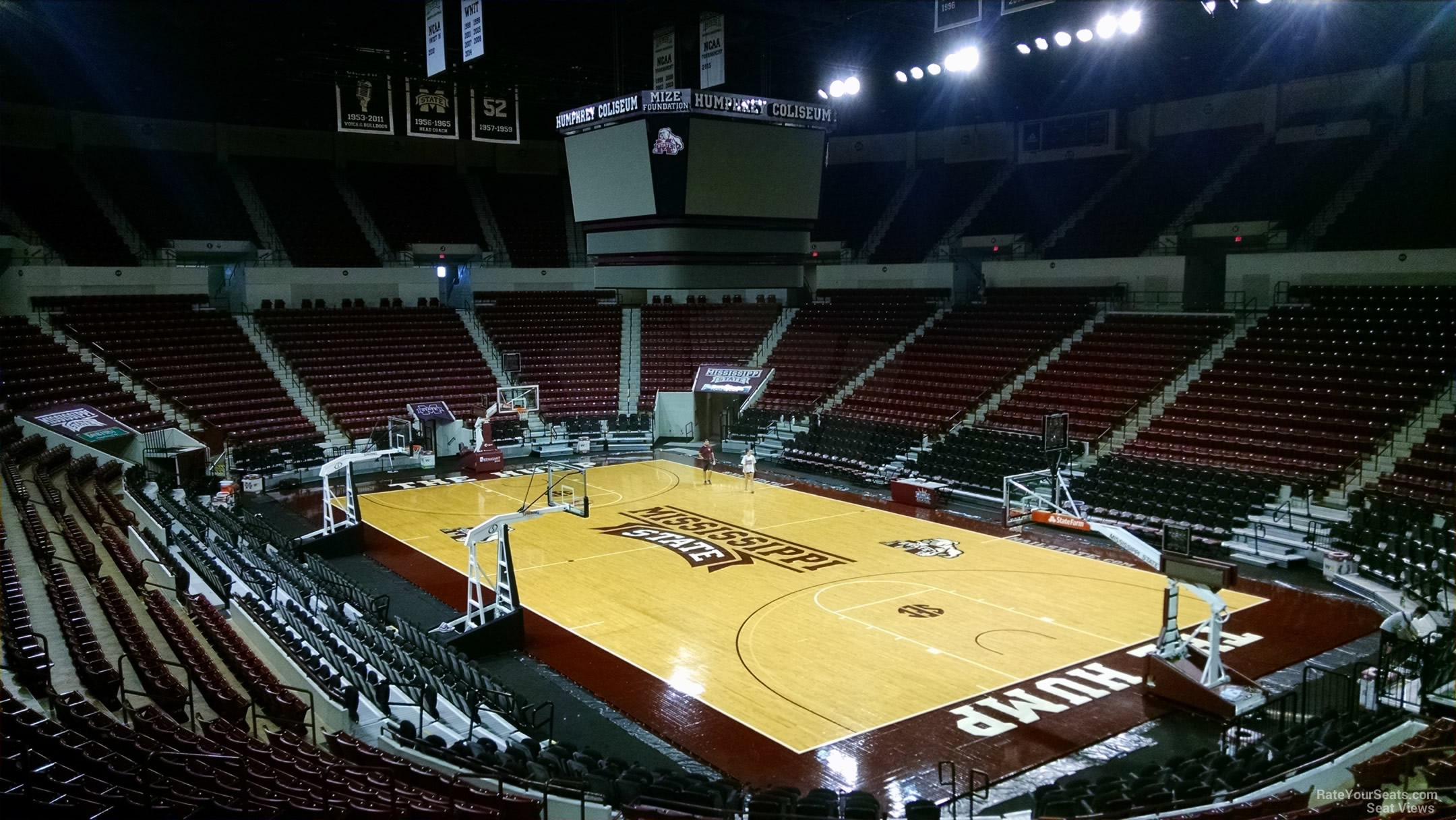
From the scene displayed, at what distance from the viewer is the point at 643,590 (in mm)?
17656

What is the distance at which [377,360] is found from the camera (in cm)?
3419

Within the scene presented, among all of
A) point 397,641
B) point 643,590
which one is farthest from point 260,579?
point 643,590

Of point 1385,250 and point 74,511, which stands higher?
point 1385,250

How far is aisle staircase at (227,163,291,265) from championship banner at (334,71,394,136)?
14.7 metres

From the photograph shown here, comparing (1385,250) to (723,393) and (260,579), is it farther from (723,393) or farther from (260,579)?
(260,579)

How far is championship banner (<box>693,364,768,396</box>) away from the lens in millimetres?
33750

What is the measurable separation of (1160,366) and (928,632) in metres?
14.9

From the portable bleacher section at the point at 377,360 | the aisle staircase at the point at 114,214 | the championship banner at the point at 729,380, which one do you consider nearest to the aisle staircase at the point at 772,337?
the championship banner at the point at 729,380

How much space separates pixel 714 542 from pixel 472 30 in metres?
10.3

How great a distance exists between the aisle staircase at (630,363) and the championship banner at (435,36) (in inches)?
683

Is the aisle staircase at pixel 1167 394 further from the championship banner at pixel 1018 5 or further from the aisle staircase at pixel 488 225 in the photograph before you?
the aisle staircase at pixel 488 225

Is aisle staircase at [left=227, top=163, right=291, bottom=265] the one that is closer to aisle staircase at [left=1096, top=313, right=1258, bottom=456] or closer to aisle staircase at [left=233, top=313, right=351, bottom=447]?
aisle staircase at [left=233, top=313, right=351, bottom=447]

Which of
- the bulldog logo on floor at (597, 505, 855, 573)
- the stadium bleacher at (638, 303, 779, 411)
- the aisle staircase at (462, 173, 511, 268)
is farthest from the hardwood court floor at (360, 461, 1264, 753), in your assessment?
the aisle staircase at (462, 173, 511, 268)

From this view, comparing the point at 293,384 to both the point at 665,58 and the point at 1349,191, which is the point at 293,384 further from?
the point at 1349,191
